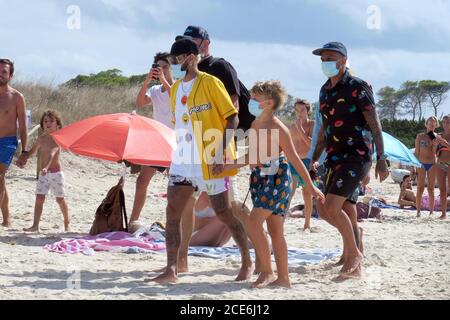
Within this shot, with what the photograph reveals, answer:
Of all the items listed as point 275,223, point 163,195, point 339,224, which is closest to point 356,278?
point 339,224

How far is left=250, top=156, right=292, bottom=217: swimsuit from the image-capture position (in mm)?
5785

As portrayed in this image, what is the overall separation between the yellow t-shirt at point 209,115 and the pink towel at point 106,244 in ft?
7.28

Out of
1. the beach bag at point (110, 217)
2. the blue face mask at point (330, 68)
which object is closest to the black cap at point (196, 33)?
the blue face mask at point (330, 68)

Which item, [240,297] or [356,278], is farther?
[356,278]

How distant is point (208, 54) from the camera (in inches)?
269

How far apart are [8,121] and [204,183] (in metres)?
3.86

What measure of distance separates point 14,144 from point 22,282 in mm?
3469

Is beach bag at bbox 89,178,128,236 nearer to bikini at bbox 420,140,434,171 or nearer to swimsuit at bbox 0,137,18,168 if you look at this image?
swimsuit at bbox 0,137,18,168

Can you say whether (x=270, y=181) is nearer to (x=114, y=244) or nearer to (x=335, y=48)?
(x=335, y=48)

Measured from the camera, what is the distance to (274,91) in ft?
19.5

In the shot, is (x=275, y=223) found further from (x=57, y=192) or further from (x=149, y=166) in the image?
(x=57, y=192)

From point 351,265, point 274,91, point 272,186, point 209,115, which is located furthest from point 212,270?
point 274,91
